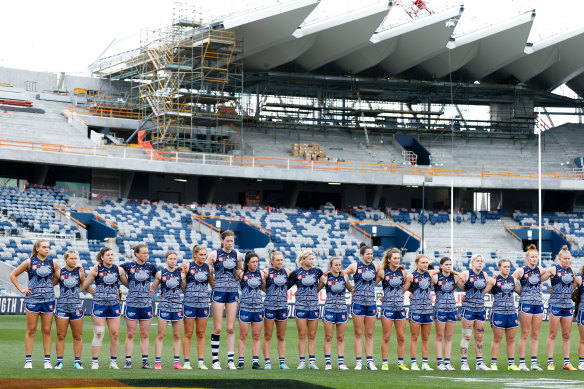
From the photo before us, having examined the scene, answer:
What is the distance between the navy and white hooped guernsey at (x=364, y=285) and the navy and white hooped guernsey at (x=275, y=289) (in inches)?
47.5

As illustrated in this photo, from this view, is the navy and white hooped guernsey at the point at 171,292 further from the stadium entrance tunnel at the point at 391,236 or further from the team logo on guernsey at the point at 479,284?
the stadium entrance tunnel at the point at 391,236

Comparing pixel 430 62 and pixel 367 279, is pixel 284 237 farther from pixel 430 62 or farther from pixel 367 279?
pixel 367 279

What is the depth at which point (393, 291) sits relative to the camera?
559 inches

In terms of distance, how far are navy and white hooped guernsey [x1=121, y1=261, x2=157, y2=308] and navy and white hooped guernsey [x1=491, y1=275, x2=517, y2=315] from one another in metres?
5.78

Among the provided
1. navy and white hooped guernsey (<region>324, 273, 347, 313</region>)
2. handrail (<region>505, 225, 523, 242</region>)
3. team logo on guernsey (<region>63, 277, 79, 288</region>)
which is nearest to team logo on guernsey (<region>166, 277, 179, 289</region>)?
team logo on guernsey (<region>63, 277, 79, 288</region>)

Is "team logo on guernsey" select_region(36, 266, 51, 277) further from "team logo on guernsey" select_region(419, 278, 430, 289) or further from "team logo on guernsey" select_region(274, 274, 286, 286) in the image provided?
"team logo on guernsey" select_region(419, 278, 430, 289)

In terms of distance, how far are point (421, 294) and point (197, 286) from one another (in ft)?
12.1

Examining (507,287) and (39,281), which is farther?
(507,287)

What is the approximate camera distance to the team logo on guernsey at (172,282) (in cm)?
1340

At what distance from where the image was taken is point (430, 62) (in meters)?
52.3

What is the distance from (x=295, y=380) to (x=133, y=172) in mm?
35276

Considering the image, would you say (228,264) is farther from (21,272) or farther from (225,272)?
(21,272)

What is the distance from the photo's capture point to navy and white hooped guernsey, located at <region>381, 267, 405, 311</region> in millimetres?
14188

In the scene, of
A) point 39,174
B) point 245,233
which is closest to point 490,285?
point 245,233
